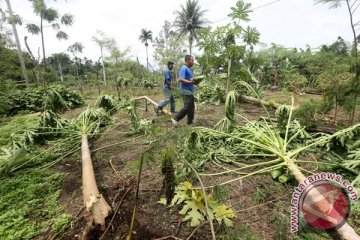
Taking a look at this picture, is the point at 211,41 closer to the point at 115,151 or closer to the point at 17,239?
the point at 115,151

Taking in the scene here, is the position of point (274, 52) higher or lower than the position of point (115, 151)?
higher

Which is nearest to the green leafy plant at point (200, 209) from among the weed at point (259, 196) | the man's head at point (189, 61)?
the weed at point (259, 196)

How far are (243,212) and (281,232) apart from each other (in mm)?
459

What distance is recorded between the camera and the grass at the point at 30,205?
253cm

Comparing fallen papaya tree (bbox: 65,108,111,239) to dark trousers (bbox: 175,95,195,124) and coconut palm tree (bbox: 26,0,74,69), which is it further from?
coconut palm tree (bbox: 26,0,74,69)

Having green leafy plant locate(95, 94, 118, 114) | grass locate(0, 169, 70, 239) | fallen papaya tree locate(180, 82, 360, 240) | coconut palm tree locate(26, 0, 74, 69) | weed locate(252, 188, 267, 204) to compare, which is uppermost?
coconut palm tree locate(26, 0, 74, 69)

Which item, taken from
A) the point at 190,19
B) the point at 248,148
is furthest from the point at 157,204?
the point at 190,19

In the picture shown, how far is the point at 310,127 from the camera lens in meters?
4.50

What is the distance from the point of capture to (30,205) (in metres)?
3.00

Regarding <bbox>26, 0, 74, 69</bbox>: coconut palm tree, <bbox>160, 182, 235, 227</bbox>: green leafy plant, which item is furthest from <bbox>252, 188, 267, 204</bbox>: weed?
<bbox>26, 0, 74, 69</bbox>: coconut palm tree

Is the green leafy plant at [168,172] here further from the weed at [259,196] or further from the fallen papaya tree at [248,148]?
the weed at [259,196]

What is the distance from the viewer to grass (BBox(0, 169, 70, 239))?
2527mm

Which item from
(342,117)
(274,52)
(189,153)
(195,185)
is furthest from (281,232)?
(274,52)

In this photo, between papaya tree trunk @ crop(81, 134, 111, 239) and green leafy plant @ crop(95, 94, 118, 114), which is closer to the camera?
papaya tree trunk @ crop(81, 134, 111, 239)
